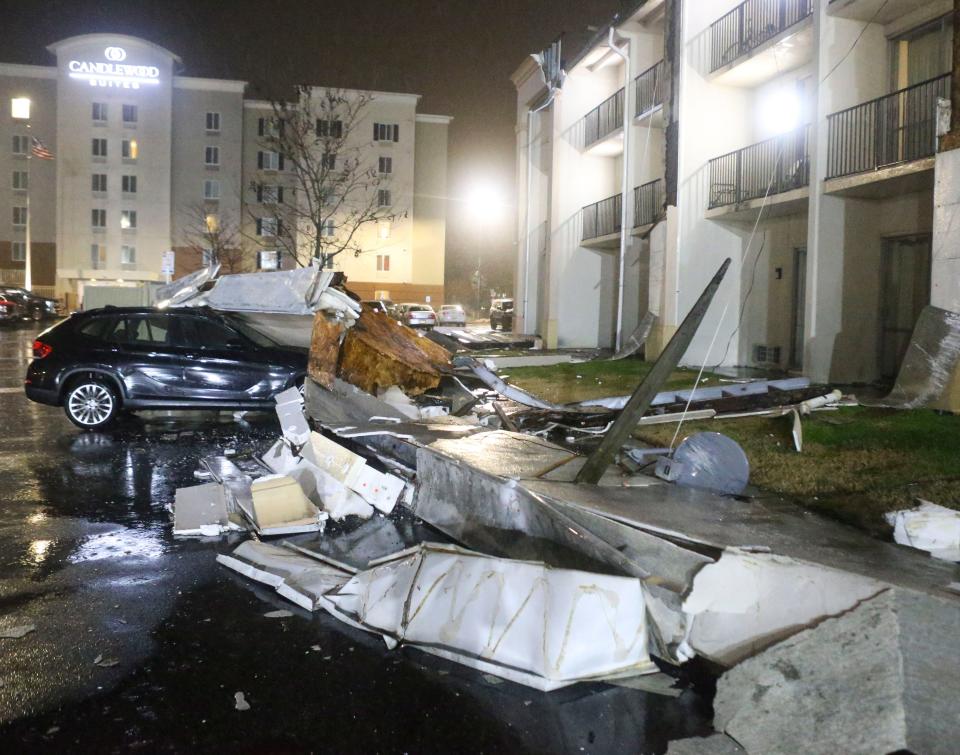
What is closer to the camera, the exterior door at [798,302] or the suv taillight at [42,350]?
the suv taillight at [42,350]

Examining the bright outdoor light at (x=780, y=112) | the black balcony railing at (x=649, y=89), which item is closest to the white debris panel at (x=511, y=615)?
the bright outdoor light at (x=780, y=112)

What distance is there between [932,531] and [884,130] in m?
10.8

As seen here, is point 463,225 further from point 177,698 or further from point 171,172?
point 177,698

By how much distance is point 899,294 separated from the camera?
14.7 meters

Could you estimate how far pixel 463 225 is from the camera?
75312mm

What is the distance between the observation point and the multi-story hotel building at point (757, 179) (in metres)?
13.9

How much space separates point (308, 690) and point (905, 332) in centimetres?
1354

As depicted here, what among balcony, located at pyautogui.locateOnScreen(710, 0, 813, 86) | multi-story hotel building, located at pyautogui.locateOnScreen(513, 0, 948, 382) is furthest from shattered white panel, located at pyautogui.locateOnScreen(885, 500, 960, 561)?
balcony, located at pyautogui.locateOnScreen(710, 0, 813, 86)

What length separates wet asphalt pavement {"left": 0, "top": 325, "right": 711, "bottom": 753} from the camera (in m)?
3.41

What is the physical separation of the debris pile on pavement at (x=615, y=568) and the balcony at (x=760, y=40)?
11496mm

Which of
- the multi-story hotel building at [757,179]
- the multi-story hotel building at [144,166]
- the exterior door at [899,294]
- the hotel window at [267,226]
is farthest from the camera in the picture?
the multi-story hotel building at [144,166]

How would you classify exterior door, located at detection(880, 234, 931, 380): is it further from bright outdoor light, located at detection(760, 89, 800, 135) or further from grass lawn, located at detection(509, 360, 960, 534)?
grass lawn, located at detection(509, 360, 960, 534)

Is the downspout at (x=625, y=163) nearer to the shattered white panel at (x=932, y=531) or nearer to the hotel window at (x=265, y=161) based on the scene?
the shattered white panel at (x=932, y=531)

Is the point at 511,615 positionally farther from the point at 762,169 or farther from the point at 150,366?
the point at 762,169
